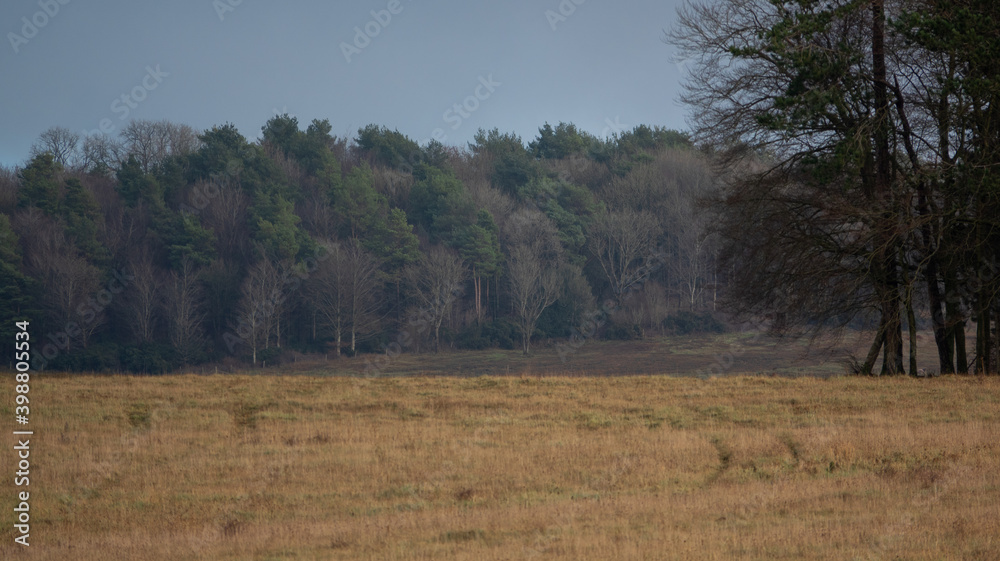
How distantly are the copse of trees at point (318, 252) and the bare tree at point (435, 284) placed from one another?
9.4 inches

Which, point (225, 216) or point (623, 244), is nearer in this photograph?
point (225, 216)

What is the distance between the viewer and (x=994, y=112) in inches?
760

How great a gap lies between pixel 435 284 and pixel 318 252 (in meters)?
9.85

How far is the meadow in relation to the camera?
28.4ft

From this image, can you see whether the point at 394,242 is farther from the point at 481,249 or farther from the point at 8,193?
the point at 8,193

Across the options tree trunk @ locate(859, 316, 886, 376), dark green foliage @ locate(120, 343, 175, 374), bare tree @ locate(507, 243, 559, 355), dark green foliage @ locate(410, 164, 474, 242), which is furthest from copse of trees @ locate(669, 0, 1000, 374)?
dark green foliage @ locate(410, 164, 474, 242)

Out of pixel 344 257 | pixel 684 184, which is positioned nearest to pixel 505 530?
pixel 344 257

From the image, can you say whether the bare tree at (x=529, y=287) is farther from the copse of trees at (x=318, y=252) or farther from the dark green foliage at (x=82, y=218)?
the dark green foliage at (x=82, y=218)

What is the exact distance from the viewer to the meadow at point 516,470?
8648 mm

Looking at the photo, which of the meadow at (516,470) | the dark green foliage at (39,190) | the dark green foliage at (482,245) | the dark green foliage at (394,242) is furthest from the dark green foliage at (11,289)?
the meadow at (516,470)

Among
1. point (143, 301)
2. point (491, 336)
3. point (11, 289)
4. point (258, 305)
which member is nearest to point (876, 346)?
point (491, 336)

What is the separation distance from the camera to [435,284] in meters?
68.0

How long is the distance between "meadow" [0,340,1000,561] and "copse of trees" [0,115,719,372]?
44.8 meters

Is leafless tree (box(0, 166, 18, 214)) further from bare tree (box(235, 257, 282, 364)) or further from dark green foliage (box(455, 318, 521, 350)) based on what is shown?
dark green foliage (box(455, 318, 521, 350))
